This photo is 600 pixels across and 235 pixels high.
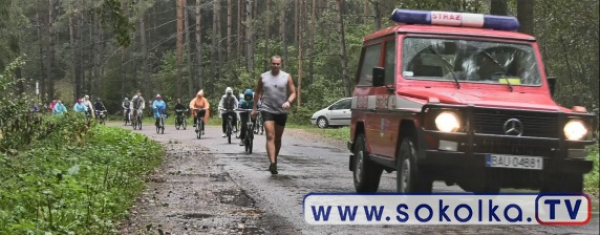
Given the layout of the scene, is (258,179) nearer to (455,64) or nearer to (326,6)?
(455,64)

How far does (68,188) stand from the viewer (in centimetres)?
845

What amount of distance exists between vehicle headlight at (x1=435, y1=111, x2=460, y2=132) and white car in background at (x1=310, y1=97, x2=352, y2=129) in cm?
3040

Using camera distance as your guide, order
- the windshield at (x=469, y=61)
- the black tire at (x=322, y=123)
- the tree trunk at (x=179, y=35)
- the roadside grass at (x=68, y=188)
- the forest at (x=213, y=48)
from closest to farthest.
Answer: the roadside grass at (x=68, y=188), the windshield at (x=469, y=61), the black tire at (x=322, y=123), the forest at (x=213, y=48), the tree trunk at (x=179, y=35)

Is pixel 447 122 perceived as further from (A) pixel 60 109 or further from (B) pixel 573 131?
(A) pixel 60 109

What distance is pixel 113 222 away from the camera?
7141mm

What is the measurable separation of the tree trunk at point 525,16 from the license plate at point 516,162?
6.76 meters

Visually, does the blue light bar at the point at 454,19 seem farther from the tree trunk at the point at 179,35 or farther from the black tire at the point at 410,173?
the tree trunk at the point at 179,35

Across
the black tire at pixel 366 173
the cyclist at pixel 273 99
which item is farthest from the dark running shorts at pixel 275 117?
the black tire at pixel 366 173

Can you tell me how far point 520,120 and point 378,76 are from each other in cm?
222

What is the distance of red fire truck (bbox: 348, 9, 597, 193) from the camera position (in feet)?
18.2

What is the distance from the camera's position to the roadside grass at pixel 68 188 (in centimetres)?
657

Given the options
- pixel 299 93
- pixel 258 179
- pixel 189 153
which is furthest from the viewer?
pixel 299 93

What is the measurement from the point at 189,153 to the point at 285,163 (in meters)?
3.65

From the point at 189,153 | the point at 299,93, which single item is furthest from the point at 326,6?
the point at 189,153
